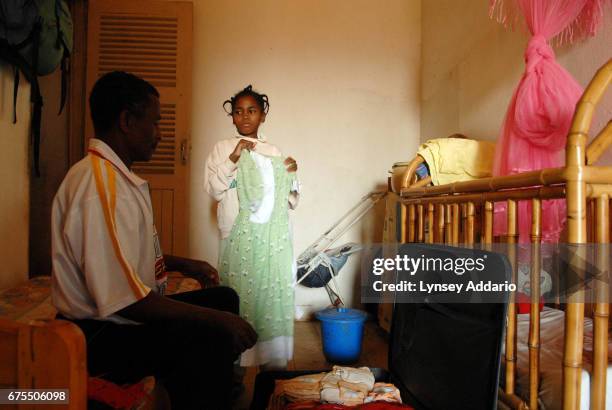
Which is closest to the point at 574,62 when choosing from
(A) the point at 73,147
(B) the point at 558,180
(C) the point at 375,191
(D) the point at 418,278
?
(B) the point at 558,180

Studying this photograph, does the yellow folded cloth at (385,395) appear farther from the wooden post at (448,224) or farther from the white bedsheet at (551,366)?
the wooden post at (448,224)

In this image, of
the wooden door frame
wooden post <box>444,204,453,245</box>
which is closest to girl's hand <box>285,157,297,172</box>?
wooden post <box>444,204,453,245</box>

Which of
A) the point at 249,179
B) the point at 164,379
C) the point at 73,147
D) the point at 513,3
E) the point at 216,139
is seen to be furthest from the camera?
the point at 216,139

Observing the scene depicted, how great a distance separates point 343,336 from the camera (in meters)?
2.17

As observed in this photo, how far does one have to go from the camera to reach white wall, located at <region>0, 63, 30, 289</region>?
1834mm

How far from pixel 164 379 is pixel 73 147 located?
7.64 feet

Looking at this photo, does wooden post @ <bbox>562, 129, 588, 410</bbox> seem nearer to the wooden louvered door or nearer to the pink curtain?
the pink curtain

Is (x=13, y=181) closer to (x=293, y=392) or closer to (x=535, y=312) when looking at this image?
(x=293, y=392)

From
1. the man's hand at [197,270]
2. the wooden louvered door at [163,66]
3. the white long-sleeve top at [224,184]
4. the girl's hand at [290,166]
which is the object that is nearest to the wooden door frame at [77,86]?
the wooden louvered door at [163,66]

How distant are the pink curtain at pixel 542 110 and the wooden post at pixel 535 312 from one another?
1.20 ft

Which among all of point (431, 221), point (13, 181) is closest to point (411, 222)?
point (431, 221)

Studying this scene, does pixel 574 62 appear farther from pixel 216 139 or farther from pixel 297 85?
pixel 216 139

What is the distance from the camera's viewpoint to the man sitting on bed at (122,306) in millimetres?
888

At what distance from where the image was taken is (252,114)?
2.10 meters
